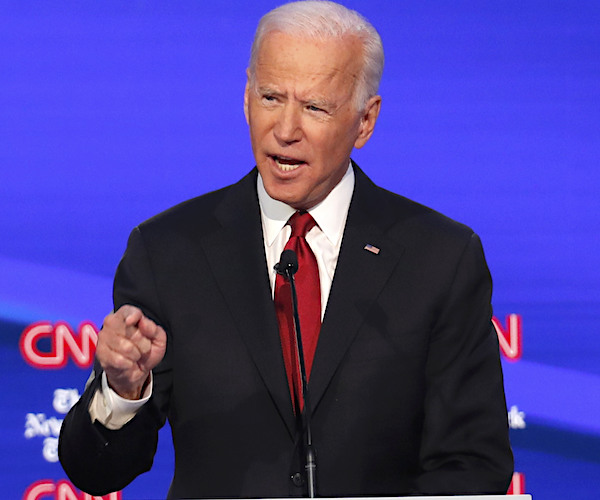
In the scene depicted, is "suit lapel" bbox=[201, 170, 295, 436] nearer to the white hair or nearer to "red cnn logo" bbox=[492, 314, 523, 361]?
the white hair

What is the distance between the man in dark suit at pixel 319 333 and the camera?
2.10m

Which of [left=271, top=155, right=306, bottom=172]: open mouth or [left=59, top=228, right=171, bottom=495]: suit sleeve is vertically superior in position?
[left=271, top=155, right=306, bottom=172]: open mouth

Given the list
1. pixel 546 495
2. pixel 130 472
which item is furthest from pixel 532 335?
pixel 130 472

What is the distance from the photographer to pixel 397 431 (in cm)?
215

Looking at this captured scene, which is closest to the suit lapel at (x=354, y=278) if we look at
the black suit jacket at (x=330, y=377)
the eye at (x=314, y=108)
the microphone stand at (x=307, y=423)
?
the black suit jacket at (x=330, y=377)

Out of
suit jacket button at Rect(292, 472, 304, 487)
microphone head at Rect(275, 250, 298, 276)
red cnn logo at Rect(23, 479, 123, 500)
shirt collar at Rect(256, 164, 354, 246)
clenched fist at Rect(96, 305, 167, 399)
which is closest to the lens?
clenched fist at Rect(96, 305, 167, 399)

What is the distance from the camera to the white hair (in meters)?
2.17

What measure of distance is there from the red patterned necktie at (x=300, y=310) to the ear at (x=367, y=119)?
26cm

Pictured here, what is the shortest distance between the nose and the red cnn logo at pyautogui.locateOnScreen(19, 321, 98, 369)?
1169 mm

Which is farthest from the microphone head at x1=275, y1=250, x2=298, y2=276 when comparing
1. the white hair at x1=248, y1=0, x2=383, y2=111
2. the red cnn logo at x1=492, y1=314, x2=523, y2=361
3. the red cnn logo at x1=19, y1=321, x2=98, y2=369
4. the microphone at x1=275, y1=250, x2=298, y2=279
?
the red cnn logo at x1=492, y1=314, x2=523, y2=361

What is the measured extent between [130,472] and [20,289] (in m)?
1.15

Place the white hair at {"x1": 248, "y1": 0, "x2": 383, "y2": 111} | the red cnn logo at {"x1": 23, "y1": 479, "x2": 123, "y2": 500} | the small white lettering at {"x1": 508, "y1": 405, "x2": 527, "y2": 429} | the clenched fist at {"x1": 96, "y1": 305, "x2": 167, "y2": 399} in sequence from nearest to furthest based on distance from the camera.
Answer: the clenched fist at {"x1": 96, "y1": 305, "x2": 167, "y2": 399} → the white hair at {"x1": 248, "y1": 0, "x2": 383, "y2": 111} → the red cnn logo at {"x1": 23, "y1": 479, "x2": 123, "y2": 500} → the small white lettering at {"x1": 508, "y1": 405, "x2": 527, "y2": 429}

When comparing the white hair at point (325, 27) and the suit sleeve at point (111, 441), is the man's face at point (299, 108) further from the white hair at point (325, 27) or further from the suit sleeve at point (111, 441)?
the suit sleeve at point (111, 441)

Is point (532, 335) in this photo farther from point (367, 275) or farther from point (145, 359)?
point (145, 359)
